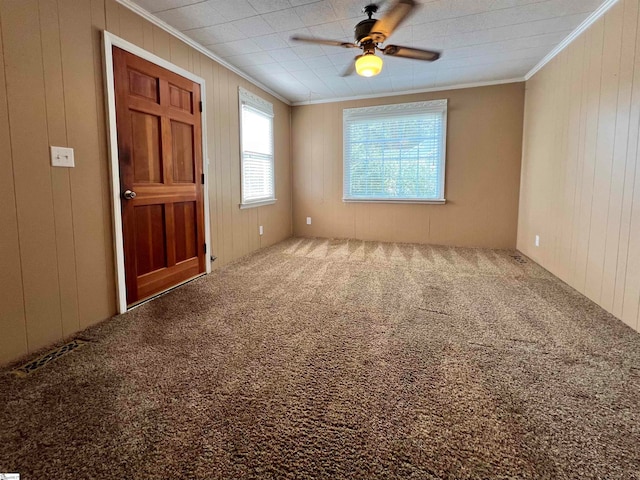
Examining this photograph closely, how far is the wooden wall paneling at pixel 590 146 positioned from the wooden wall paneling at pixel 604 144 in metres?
0.05

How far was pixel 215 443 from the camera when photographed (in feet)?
4.20

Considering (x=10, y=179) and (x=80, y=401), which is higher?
(x=10, y=179)

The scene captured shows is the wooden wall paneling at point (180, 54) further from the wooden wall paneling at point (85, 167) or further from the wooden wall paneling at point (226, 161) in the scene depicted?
the wooden wall paneling at point (85, 167)

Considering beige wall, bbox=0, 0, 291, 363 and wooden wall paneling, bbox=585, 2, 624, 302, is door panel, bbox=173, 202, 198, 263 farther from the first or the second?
wooden wall paneling, bbox=585, 2, 624, 302

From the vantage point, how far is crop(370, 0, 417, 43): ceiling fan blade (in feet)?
8.50

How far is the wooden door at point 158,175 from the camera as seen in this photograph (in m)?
2.61

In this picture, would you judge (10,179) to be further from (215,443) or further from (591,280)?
(591,280)

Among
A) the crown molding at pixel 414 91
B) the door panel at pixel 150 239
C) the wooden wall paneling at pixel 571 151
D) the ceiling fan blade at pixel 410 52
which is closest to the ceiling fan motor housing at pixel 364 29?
the ceiling fan blade at pixel 410 52

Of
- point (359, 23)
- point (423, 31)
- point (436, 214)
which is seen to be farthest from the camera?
point (436, 214)

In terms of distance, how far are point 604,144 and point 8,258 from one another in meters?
4.26

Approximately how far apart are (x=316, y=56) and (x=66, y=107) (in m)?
2.50

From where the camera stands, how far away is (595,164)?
2785 mm

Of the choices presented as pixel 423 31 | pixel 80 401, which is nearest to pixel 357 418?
pixel 80 401

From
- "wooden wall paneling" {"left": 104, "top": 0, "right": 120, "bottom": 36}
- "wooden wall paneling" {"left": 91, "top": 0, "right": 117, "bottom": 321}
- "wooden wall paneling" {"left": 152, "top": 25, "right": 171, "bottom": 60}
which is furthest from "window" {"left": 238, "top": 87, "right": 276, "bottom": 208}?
"wooden wall paneling" {"left": 91, "top": 0, "right": 117, "bottom": 321}
